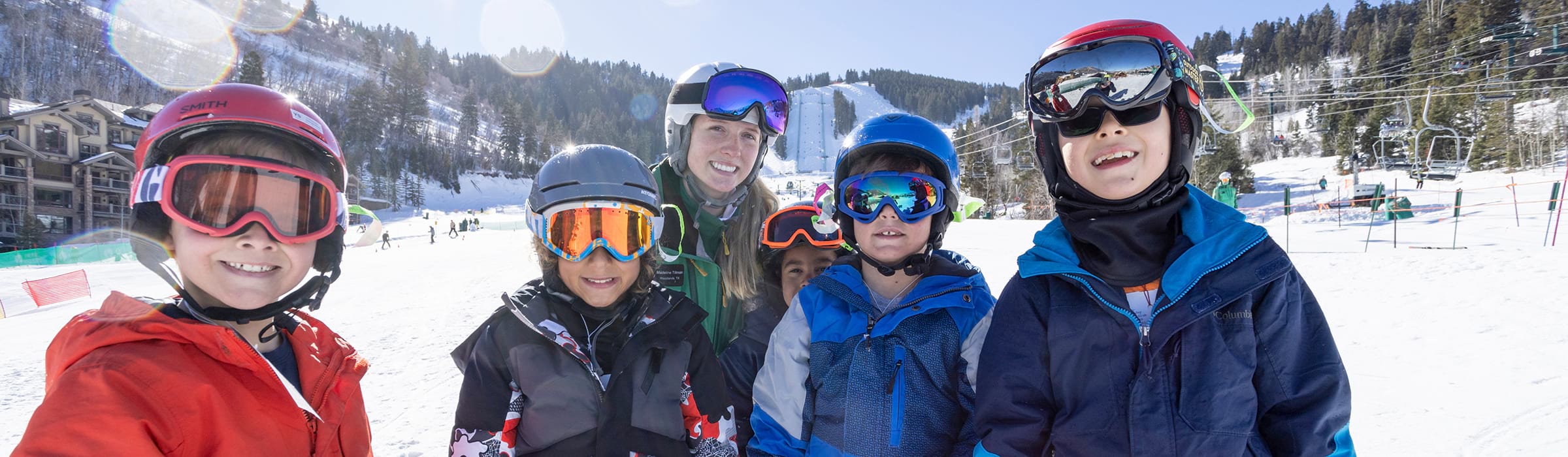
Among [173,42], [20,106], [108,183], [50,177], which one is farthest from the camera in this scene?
[173,42]

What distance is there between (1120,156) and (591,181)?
1983mm

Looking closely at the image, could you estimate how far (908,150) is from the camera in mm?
2771

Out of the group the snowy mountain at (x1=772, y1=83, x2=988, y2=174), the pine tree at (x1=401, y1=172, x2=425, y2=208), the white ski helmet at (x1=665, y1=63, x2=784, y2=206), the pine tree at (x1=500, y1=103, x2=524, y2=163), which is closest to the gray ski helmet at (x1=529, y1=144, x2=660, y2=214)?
the white ski helmet at (x1=665, y1=63, x2=784, y2=206)

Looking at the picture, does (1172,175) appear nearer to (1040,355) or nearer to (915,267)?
(1040,355)

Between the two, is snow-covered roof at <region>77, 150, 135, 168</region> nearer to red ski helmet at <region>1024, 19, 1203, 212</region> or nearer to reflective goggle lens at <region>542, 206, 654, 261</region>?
reflective goggle lens at <region>542, 206, 654, 261</region>

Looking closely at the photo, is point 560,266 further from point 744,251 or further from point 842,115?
point 842,115

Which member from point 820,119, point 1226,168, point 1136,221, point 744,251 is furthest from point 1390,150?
point 820,119

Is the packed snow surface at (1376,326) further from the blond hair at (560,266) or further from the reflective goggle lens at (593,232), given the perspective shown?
the reflective goggle lens at (593,232)

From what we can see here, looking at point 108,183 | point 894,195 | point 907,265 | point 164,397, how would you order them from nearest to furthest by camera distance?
point 164,397, point 907,265, point 894,195, point 108,183

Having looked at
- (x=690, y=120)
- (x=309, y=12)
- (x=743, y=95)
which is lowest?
(x=690, y=120)

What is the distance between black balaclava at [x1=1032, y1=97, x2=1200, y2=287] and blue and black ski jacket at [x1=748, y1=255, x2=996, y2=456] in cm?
48

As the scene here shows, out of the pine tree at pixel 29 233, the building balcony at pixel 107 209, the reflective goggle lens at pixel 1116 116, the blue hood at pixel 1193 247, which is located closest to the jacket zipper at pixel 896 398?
the blue hood at pixel 1193 247

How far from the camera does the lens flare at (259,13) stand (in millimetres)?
133625

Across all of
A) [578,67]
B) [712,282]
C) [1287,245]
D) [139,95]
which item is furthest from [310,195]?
[578,67]
